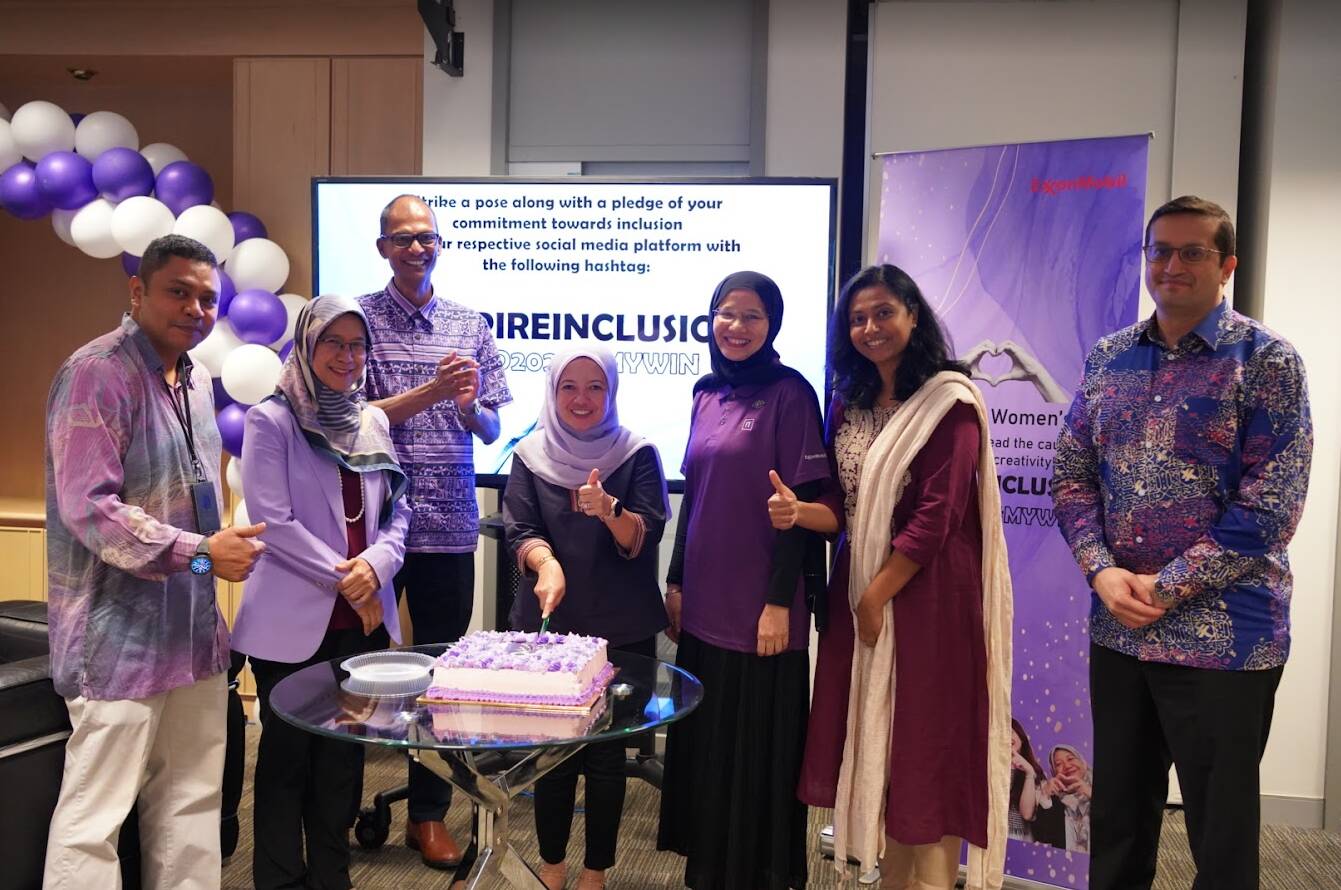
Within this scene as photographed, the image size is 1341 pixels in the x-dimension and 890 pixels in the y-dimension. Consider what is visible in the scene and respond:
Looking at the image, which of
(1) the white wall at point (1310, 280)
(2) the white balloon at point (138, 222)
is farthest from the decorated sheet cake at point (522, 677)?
(1) the white wall at point (1310, 280)

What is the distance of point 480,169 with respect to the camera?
389 cm

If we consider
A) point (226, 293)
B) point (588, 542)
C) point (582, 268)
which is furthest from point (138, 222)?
point (588, 542)

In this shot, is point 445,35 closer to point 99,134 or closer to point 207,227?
point 207,227

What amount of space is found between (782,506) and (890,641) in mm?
402

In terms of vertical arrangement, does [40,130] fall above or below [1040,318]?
above

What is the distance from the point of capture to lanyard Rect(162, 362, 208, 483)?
2250 millimetres

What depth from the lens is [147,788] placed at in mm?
2311

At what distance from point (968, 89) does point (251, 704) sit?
3.70 meters

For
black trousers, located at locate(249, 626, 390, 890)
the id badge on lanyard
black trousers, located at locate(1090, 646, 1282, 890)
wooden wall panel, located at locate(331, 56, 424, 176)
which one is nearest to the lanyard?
the id badge on lanyard

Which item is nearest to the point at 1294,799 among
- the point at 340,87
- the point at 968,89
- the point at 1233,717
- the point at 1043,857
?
the point at 1043,857

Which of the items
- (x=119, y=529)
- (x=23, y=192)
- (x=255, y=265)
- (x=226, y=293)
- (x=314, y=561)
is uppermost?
(x=23, y=192)

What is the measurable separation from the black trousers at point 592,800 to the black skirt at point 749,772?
199 mm

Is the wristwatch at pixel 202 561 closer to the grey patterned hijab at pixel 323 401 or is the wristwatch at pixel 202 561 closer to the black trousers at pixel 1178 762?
the grey patterned hijab at pixel 323 401

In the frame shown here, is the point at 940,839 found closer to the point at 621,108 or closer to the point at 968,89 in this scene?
the point at 968,89
